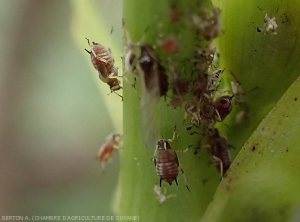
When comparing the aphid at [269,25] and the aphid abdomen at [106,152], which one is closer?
the aphid at [269,25]

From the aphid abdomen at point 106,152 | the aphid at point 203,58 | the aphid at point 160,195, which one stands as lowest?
the aphid at point 160,195

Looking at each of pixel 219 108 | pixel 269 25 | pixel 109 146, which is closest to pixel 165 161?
pixel 219 108

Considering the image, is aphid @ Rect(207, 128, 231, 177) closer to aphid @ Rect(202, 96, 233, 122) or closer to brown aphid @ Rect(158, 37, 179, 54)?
aphid @ Rect(202, 96, 233, 122)

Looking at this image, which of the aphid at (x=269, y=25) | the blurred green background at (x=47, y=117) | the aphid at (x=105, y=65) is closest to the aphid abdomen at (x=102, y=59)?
the aphid at (x=105, y=65)

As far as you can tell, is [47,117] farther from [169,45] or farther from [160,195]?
[169,45]

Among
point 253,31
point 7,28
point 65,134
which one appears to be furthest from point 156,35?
point 7,28

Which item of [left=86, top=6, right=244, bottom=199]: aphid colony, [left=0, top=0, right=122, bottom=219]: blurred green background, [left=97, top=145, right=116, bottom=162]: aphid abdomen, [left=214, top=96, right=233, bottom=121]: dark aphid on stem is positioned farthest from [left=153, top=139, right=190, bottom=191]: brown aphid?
[left=0, top=0, right=122, bottom=219]: blurred green background

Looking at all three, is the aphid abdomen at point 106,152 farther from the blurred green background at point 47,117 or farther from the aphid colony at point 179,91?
the blurred green background at point 47,117

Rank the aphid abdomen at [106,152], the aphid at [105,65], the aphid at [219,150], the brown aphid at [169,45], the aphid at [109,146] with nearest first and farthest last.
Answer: the brown aphid at [169,45], the aphid at [219,150], the aphid at [105,65], the aphid at [109,146], the aphid abdomen at [106,152]
